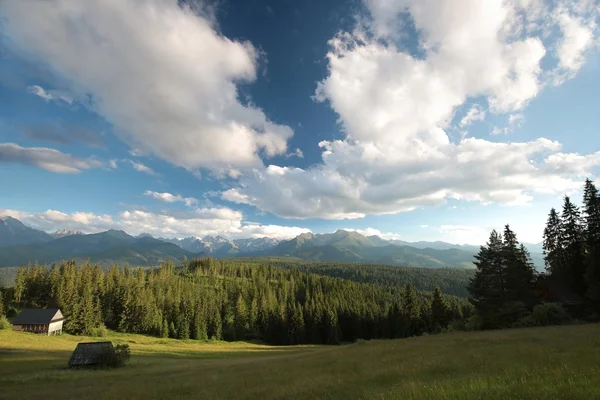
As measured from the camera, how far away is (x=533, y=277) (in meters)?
47.9

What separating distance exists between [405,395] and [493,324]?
4414 cm

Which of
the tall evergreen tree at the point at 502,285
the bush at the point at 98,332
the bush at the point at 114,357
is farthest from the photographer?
the bush at the point at 98,332

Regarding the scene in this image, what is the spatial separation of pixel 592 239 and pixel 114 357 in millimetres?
69482

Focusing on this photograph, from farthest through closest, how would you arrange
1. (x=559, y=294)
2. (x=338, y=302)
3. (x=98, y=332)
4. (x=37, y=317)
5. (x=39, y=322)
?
(x=338, y=302) < (x=98, y=332) < (x=37, y=317) < (x=39, y=322) < (x=559, y=294)

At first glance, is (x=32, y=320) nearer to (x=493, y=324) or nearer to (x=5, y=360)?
(x=5, y=360)

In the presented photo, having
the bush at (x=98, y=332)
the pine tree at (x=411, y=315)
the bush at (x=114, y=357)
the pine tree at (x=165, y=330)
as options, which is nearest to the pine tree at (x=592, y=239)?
the pine tree at (x=411, y=315)

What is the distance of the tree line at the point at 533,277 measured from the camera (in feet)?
133

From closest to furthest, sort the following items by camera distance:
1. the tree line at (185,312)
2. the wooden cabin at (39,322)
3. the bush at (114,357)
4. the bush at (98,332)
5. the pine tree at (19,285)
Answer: the bush at (114,357) → the wooden cabin at (39,322) → the bush at (98,332) → the tree line at (185,312) → the pine tree at (19,285)

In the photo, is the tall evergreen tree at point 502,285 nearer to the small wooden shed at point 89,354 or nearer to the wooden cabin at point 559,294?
the wooden cabin at point 559,294

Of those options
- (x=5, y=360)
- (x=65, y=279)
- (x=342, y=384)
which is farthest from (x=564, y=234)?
(x=65, y=279)

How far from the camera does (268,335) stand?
119 m

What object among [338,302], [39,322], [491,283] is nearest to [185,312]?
[39,322]

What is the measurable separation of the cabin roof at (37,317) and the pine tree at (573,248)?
4876 inches

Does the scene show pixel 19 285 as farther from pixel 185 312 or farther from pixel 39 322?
pixel 185 312
